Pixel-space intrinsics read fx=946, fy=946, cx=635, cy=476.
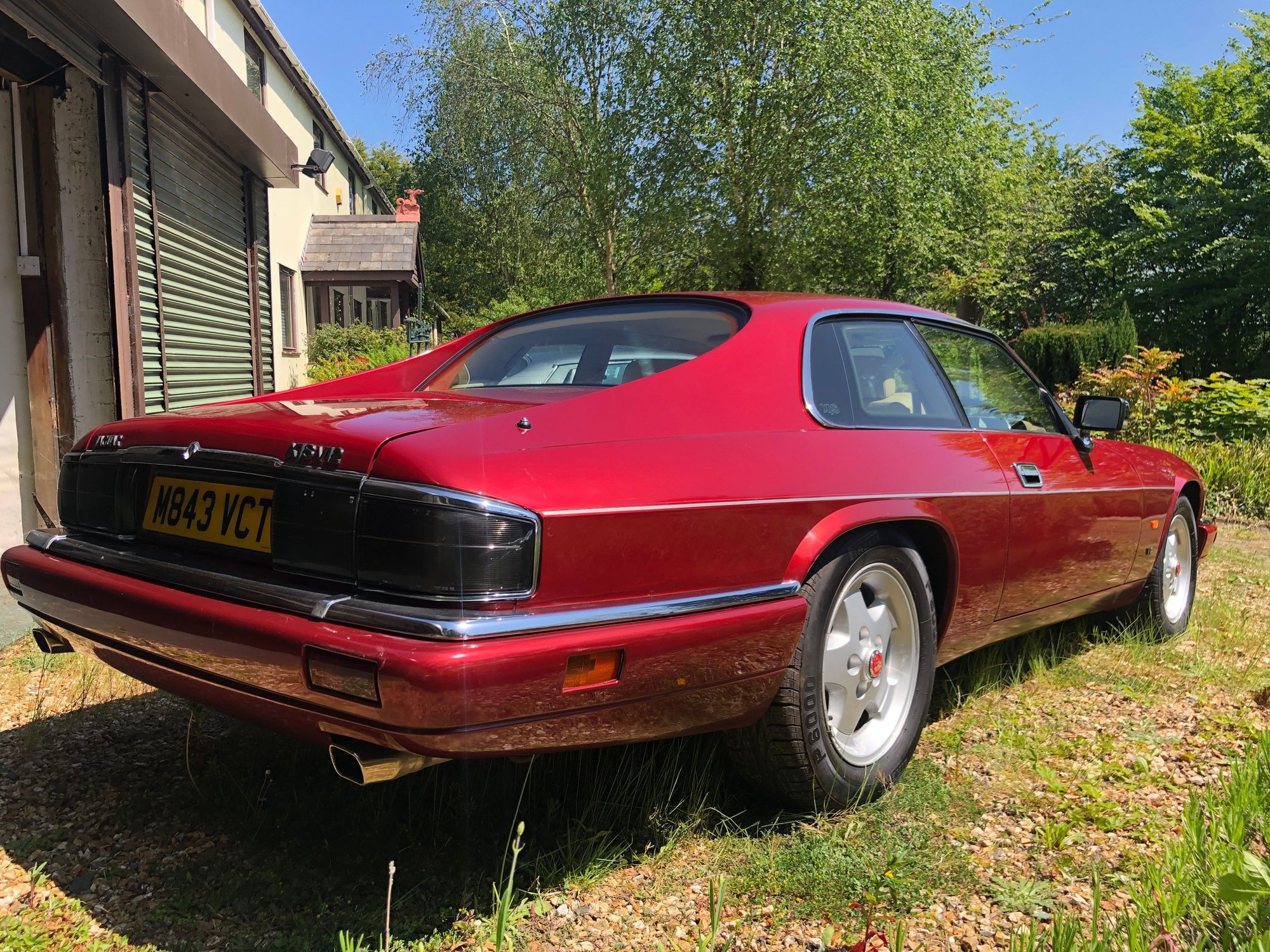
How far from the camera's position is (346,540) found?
185 centimetres

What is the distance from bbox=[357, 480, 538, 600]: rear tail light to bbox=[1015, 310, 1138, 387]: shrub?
14.2 metres

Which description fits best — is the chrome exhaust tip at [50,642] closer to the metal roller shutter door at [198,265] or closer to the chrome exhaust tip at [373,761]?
the chrome exhaust tip at [373,761]

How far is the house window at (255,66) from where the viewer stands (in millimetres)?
13321

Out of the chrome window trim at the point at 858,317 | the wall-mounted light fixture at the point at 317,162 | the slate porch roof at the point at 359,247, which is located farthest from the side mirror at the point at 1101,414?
the slate porch roof at the point at 359,247

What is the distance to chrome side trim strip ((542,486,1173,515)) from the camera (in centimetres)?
190

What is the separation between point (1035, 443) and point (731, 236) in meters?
14.2

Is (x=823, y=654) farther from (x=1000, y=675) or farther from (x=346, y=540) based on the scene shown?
(x=1000, y=675)

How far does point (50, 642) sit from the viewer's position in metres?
2.53

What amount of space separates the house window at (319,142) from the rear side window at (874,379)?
56.5ft

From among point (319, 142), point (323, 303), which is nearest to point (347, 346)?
point (323, 303)

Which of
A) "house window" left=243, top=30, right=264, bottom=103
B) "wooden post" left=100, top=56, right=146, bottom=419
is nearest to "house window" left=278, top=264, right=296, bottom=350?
"house window" left=243, top=30, right=264, bottom=103

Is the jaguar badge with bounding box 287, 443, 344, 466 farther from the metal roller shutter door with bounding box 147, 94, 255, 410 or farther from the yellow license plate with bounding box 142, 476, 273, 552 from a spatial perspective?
the metal roller shutter door with bounding box 147, 94, 255, 410

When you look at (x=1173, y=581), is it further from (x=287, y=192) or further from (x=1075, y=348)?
A: (x=287, y=192)

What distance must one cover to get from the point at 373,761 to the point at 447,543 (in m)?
0.44
